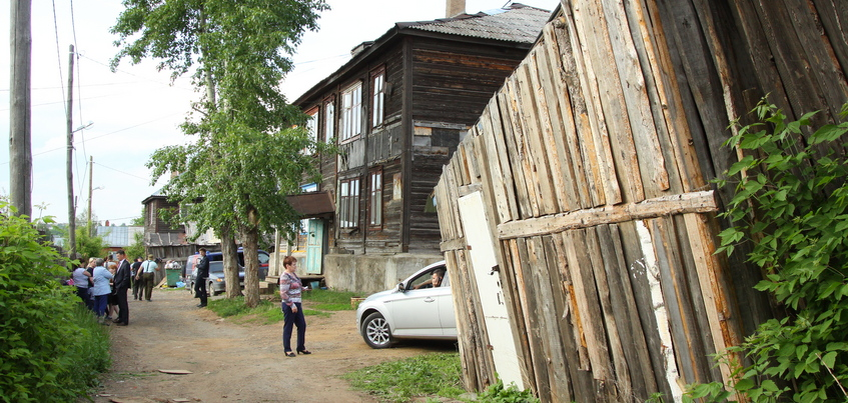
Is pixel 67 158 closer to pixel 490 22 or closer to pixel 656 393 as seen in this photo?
pixel 490 22

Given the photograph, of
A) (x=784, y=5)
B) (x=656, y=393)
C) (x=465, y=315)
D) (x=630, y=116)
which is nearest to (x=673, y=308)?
(x=656, y=393)

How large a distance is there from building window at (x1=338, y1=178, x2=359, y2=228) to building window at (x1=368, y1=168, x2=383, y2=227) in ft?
4.54

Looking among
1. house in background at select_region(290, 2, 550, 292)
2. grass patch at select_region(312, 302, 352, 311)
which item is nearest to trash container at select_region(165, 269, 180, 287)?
house in background at select_region(290, 2, 550, 292)

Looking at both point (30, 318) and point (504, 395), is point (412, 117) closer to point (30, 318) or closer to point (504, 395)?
point (504, 395)

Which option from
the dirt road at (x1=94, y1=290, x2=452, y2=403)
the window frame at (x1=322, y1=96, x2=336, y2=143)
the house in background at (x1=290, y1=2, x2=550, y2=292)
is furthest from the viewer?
the window frame at (x1=322, y1=96, x2=336, y2=143)

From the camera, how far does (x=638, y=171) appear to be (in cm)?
426

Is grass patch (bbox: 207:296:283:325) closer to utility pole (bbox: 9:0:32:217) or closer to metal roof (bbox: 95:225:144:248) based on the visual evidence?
utility pole (bbox: 9:0:32:217)

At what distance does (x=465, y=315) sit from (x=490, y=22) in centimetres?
1647

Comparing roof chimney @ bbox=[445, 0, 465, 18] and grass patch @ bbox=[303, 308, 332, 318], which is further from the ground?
roof chimney @ bbox=[445, 0, 465, 18]

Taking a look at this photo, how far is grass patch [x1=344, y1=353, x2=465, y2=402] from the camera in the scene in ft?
25.3

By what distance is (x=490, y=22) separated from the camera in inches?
880

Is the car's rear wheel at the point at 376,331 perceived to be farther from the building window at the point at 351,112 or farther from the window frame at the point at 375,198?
the building window at the point at 351,112

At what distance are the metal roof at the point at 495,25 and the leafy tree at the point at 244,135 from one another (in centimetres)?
383

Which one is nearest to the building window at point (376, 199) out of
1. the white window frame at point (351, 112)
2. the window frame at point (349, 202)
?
the window frame at point (349, 202)
